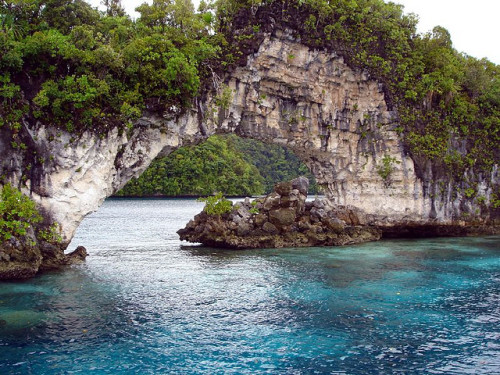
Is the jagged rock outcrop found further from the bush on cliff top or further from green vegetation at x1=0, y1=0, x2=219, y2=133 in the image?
green vegetation at x1=0, y1=0, x2=219, y2=133

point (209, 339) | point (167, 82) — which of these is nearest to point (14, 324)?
point (209, 339)

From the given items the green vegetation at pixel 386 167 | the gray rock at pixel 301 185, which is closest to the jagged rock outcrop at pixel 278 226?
the gray rock at pixel 301 185

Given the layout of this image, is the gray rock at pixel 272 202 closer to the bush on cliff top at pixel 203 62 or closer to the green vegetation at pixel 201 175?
the bush on cliff top at pixel 203 62

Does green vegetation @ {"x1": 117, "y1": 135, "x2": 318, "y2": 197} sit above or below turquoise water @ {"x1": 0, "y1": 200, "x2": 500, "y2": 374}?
above

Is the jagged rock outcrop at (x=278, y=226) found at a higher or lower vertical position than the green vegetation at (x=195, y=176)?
lower

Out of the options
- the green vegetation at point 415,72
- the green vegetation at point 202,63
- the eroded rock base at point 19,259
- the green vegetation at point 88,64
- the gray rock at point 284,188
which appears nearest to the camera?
the eroded rock base at point 19,259

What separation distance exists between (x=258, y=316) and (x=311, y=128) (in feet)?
56.6

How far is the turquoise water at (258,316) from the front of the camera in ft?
32.8

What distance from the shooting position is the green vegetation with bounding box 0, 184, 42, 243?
16.2 m

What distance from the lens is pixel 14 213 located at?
16.4 metres

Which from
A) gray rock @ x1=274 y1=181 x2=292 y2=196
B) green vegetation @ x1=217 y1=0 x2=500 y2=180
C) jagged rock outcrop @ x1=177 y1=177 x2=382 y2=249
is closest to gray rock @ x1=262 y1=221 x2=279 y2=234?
jagged rock outcrop @ x1=177 y1=177 x2=382 y2=249

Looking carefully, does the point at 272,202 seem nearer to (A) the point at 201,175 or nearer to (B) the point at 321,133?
(B) the point at 321,133

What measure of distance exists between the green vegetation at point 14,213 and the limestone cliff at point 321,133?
3449 millimetres

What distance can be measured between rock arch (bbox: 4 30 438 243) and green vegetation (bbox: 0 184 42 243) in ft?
12.2
